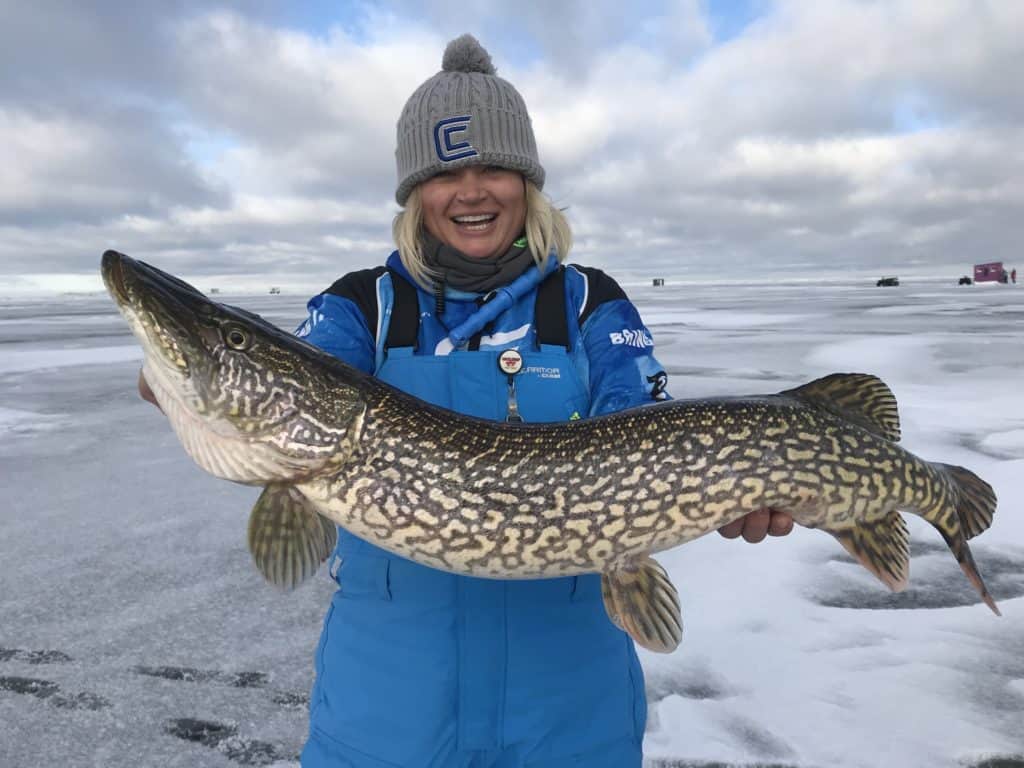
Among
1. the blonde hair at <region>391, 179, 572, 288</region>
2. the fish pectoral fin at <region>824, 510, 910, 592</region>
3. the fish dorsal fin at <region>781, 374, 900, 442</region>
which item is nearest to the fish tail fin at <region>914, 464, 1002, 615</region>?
the fish pectoral fin at <region>824, 510, 910, 592</region>

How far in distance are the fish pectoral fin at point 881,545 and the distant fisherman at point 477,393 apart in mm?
299

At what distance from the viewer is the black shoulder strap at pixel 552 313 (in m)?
2.13

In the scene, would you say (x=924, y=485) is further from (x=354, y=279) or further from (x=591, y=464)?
(x=354, y=279)

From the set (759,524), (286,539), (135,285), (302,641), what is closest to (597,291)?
(759,524)

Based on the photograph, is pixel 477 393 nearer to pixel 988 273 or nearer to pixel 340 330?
pixel 340 330

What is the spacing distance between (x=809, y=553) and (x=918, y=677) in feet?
3.79

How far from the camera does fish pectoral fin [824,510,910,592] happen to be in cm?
220

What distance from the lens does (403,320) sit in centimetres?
215

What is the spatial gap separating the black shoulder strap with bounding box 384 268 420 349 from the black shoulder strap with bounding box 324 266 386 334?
6cm

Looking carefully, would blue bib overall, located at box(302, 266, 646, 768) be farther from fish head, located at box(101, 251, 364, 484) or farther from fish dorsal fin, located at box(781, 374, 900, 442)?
fish dorsal fin, located at box(781, 374, 900, 442)

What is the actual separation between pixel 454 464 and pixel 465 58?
1546 millimetres

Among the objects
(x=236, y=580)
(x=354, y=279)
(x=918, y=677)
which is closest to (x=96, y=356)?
(x=236, y=580)

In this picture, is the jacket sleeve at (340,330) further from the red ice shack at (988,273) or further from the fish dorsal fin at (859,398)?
the red ice shack at (988,273)

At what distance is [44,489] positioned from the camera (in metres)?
4.67
